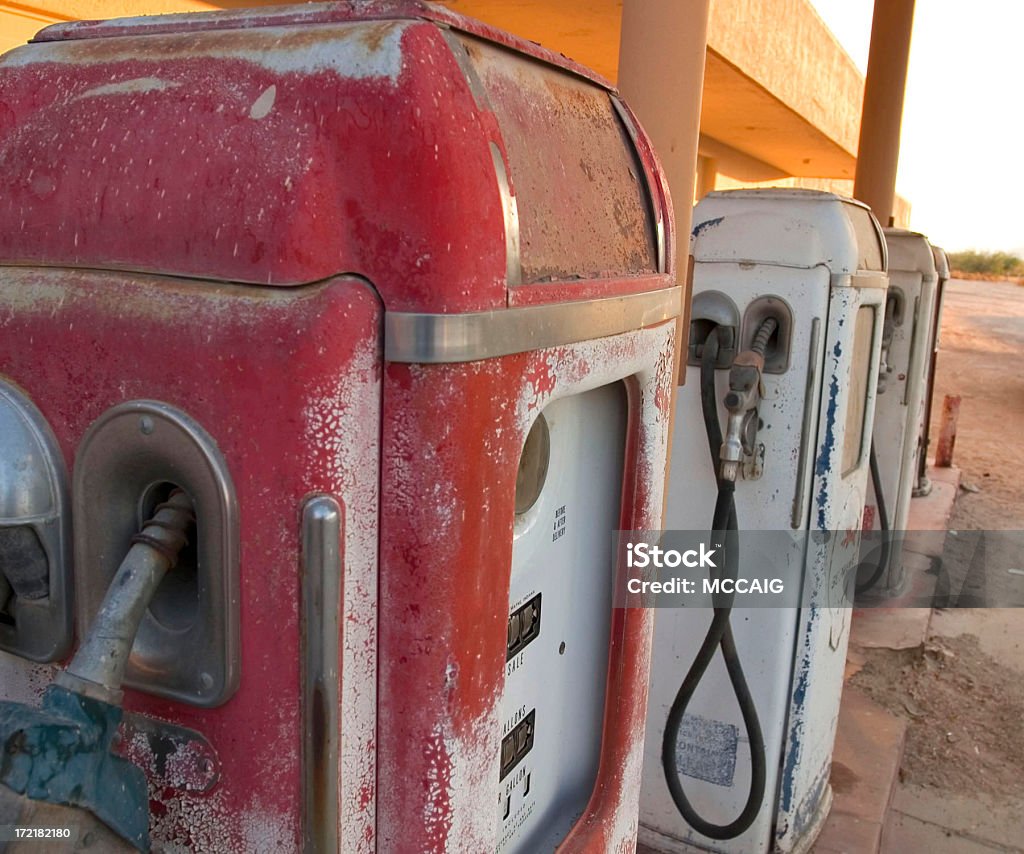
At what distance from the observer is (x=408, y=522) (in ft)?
3.18

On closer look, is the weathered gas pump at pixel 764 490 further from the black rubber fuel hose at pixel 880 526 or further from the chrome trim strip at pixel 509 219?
the black rubber fuel hose at pixel 880 526

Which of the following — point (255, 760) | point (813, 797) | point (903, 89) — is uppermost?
point (903, 89)

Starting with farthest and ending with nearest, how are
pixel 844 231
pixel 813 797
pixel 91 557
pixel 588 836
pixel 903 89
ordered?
pixel 903 89 < pixel 813 797 < pixel 844 231 < pixel 588 836 < pixel 91 557

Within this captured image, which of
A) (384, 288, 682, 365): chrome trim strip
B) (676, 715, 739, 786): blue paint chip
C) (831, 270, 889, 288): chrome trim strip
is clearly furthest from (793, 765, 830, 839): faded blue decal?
(384, 288, 682, 365): chrome trim strip

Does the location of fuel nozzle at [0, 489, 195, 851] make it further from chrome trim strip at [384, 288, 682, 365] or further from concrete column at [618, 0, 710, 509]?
concrete column at [618, 0, 710, 509]

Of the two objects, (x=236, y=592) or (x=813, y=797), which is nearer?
Result: (x=236, y=592)

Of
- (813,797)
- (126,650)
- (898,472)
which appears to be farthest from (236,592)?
(898,472)

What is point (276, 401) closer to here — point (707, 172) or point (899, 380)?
point (899, 380)

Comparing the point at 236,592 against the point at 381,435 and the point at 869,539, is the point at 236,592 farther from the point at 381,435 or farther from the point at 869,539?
the point at 869,539

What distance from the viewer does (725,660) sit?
2535 mm

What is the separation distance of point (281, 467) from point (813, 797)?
97.0 inches

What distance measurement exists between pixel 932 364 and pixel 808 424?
12.9 feet

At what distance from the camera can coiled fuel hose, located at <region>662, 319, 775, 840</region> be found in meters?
2.44

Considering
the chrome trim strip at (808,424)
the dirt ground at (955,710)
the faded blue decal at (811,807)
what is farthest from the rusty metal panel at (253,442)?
the dirt ground at (955,710)
